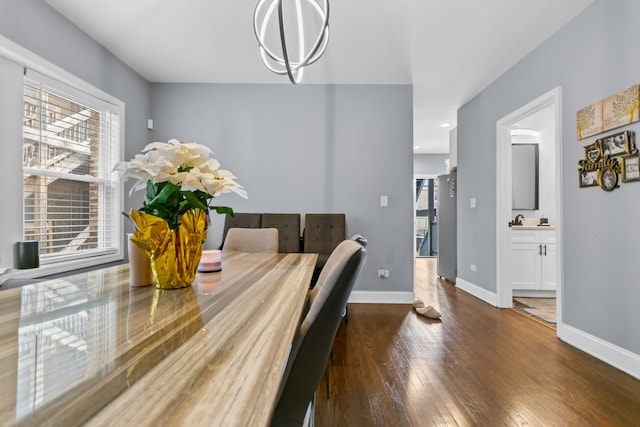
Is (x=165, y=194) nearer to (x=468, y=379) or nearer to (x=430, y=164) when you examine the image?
(x=468, y=379)

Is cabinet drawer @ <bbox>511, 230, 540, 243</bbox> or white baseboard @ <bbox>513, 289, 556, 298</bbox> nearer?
cabinet drawer @ <bbox>511, 230, 540, 243</bbox>

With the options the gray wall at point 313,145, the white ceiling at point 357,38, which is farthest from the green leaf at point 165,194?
the gray wall at point 313,145

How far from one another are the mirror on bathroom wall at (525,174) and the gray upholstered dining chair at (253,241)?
369 cm

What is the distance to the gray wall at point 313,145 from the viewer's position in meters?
3.74

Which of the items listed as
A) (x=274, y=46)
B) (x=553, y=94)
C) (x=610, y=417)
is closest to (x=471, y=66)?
(x=553, y=94)

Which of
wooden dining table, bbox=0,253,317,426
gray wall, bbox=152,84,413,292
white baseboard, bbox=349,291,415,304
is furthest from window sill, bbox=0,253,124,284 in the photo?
white baseboard, bbox=349,291,415,304

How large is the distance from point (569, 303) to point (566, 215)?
2.22 feet

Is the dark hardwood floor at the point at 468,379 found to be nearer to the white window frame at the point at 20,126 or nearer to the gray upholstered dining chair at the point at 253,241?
the gray upholstered dining chair at the point at 253,241

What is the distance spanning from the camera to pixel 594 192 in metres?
2.26

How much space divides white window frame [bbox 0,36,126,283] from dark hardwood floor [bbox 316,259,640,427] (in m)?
2.04

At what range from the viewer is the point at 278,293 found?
33.8 inches

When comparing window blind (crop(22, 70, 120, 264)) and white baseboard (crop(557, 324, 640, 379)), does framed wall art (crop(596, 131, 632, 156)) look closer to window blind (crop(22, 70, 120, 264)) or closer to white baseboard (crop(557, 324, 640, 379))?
white baseboard (crop(557, 324, 640, 379))

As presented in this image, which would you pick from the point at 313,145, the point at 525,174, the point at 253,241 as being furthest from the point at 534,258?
the point at 253,241

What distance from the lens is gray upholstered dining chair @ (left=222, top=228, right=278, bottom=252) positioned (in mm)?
2158
